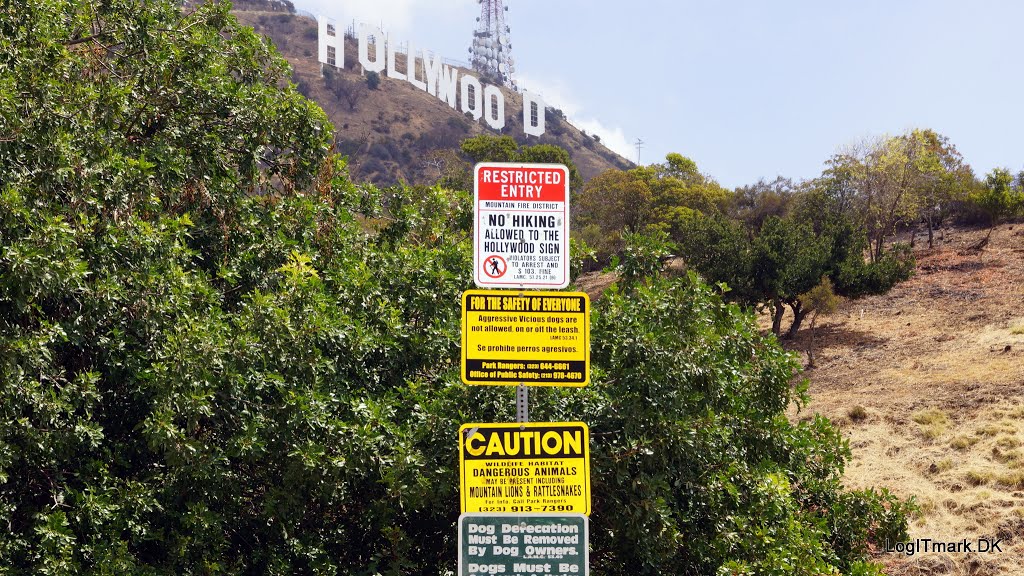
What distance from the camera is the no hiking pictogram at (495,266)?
14.9 feet

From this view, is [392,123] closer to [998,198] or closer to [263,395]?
[998,198]

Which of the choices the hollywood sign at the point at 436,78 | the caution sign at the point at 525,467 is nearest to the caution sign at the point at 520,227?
the caution sign at the point at 525,467

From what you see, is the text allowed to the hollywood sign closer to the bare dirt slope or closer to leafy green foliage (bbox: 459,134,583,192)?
the bare dirt slope

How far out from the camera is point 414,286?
9188 mm

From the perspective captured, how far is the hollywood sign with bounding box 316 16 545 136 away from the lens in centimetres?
12103

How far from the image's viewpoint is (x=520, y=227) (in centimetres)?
459

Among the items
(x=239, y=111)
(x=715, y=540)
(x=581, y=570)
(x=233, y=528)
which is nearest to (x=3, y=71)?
(x=239, y=111)

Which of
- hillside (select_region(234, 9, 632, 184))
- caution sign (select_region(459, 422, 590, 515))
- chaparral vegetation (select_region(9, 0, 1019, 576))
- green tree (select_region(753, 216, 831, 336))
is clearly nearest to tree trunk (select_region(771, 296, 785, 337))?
green tree (select_region(753, 216, 831, 336))

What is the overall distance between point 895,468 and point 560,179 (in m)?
16.8

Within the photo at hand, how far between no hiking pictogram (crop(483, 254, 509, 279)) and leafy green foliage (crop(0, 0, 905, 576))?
120 inches

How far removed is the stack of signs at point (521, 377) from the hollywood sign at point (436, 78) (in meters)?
118

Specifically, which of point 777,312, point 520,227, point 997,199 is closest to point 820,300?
point 777,312

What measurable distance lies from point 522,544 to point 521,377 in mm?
833

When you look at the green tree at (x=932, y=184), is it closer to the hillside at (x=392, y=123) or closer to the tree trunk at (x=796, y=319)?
the tree trunk at (x=796, y=319)
